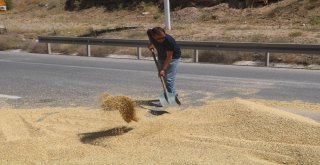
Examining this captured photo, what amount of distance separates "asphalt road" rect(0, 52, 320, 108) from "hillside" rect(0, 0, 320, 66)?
9.45 ft

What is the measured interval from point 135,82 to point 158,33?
3.58 m

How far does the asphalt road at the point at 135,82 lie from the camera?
1005 centimetres

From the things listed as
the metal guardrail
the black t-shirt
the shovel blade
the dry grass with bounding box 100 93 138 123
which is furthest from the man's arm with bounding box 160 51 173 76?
the metal guardrail

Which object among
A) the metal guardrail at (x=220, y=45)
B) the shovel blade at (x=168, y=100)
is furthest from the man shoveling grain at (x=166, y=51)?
the metal guardrail at (x=220, y=45)

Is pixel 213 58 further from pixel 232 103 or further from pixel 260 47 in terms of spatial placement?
pixel 232 103

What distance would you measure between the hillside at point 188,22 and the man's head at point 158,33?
26.3 feet

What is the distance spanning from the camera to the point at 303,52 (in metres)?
15.0

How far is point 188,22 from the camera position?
Result: 30.9 m

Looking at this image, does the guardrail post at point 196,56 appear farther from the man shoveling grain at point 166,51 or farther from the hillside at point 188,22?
the man shoveling grain at point 166,51

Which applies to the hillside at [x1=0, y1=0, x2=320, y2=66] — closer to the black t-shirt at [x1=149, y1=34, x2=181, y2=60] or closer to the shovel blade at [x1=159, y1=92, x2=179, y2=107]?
the black t-shirt at [x1=149, y1=34, x2=181, y2=60]

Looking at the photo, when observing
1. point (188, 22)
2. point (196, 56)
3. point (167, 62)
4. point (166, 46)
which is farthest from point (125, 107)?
point (188, 22)

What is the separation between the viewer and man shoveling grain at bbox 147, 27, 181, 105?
8.77m

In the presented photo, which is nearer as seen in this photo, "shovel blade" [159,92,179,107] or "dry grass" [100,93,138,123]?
"dry grass" [100,93,138,123]

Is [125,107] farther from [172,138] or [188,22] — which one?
[188,22]
